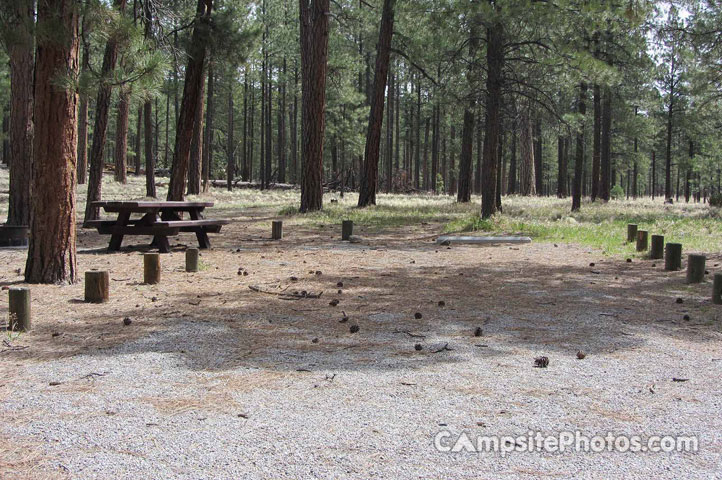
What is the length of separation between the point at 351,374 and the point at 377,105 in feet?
55.1

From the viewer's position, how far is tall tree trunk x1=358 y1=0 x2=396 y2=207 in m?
19.7

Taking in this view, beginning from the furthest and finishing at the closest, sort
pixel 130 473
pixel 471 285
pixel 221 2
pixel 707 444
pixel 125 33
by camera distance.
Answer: pixel 221 2 → pixel 471 285 → pixel 125 33 → pixel 707 444 → pixel 130 473

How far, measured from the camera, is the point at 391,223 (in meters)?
16.4

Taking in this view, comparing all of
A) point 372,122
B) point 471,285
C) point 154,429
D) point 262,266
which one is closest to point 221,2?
point 372,122

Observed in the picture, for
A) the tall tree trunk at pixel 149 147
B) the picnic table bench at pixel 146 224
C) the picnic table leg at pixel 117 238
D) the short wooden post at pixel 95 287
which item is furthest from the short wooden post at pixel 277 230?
the tall tree trunk at pixel 149 147

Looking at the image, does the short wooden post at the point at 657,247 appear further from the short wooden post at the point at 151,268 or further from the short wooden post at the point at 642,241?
the short wooden post at the point at 151,268

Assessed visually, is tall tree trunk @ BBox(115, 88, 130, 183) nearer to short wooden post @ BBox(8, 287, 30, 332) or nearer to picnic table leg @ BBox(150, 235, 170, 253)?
picnic table leg @ BBox(150, 235, 170, 253)

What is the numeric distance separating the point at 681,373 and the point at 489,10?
369 inches

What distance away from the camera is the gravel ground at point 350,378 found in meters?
2.89

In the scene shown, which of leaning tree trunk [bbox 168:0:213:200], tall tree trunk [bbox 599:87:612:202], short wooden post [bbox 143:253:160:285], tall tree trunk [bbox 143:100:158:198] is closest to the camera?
short wooden post [bbox 143:253:160:285]

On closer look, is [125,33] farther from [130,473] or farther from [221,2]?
[221,2]

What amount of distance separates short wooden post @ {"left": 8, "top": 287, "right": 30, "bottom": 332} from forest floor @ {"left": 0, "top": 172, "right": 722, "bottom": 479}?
0.50ft

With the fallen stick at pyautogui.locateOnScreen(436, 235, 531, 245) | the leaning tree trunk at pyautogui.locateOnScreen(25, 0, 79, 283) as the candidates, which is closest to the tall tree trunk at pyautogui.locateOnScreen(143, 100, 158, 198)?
the fallen stick at pyautogui.locateOnScreen(436, 235, 531, 245)

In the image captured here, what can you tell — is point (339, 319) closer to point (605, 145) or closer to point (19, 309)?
point (19, 309)
